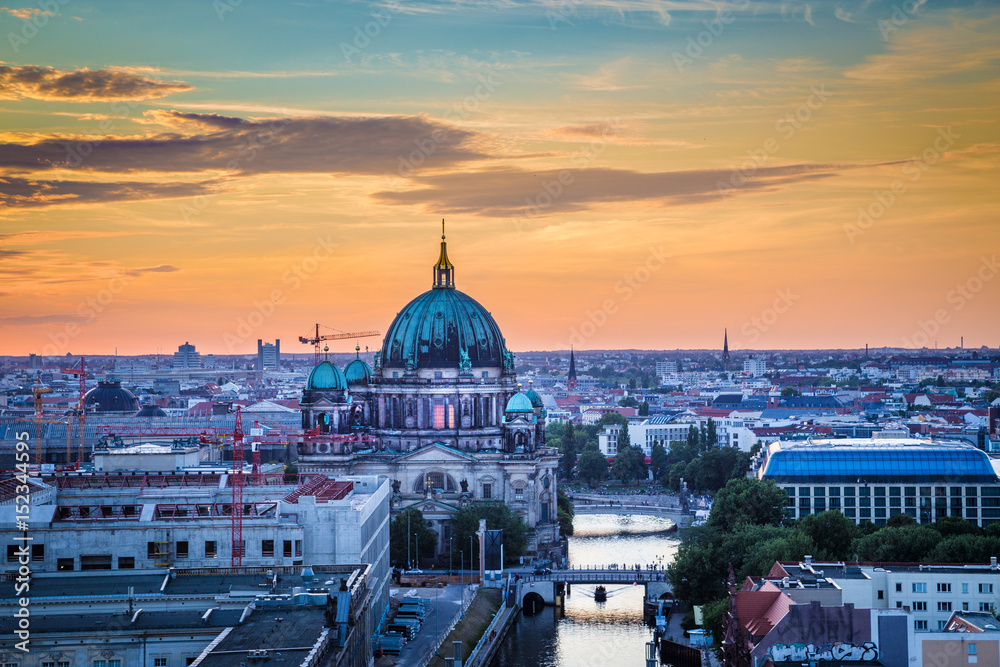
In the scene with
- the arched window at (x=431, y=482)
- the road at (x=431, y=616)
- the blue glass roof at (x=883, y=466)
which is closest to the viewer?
the road at (x=431, y=616)

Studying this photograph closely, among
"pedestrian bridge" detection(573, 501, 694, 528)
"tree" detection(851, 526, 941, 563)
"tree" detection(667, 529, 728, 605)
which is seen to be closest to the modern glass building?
"tree" detection(667, 529, 728, 605)

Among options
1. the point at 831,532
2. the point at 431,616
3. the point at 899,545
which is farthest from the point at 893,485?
the point at 431,616

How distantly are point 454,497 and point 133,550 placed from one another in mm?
59762

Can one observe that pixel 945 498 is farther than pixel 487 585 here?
Yes

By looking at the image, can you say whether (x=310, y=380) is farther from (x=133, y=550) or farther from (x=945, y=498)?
(x=133, y=550)

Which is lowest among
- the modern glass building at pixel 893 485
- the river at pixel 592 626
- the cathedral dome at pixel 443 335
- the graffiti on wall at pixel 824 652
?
the river at pixel 592 626

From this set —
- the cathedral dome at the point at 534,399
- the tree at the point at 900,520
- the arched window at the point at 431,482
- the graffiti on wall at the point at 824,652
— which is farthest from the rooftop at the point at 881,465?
the graffiti on wall at the point at 824,652

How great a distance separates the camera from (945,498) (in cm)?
13875

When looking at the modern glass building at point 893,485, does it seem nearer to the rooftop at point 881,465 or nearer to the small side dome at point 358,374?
the rooftop at point 881,465

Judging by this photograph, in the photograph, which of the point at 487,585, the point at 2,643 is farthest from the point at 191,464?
the point at 2,643

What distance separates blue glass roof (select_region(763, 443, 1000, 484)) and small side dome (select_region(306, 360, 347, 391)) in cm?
3877

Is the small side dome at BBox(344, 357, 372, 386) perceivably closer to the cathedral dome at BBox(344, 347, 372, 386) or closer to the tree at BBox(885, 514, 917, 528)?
the cathedral dome at BBox(344, 347, 372, 386)

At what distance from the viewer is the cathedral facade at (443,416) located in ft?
478

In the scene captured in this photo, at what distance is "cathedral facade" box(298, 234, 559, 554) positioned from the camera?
146 m
